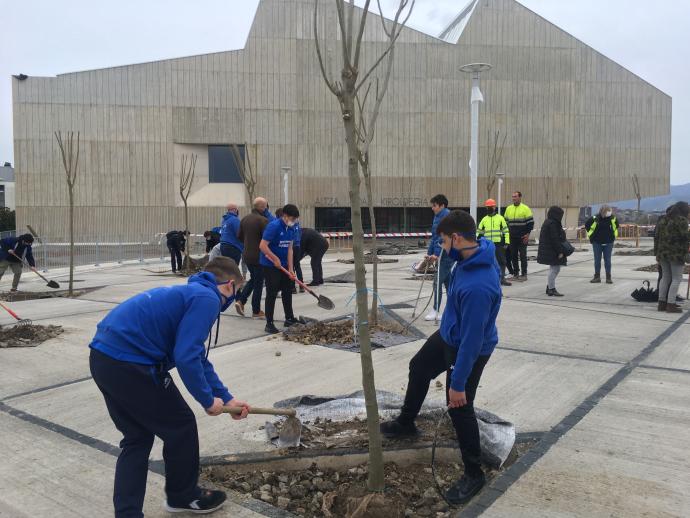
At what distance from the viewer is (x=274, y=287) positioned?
24.0 ft

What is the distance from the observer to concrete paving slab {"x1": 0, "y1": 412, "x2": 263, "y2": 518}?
9.77ft

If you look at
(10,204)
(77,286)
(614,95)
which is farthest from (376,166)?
(10,204)

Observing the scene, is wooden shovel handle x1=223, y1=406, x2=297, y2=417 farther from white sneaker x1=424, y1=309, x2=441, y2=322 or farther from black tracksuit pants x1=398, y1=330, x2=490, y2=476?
white sneaker x1=424, y1=309, x2=441, y2=322

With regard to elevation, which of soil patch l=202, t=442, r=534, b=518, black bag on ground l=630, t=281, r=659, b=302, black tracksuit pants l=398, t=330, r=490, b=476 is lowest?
soil patch l=202, t=442, r=534, b=518

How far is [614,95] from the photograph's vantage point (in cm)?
3653

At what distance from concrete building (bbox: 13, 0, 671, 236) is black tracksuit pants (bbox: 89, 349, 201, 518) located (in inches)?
1247

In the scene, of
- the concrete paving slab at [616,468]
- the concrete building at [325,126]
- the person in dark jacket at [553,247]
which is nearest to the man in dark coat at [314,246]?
the person in dark jacket at [553,247]

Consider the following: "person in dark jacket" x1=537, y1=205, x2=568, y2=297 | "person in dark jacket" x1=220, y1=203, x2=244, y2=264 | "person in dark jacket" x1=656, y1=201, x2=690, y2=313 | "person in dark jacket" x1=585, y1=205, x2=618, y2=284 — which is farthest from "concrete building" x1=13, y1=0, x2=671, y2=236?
"person in dark jacket" x1=656, y1=201, x2=690, y2=313

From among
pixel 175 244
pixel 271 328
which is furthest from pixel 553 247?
pixel 175 244

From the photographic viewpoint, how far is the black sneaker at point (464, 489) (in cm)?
296

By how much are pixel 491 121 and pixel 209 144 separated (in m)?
16.9

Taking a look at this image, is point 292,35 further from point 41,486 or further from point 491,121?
point 41,486

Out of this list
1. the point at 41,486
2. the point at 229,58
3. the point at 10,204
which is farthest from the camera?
the point at 10,204

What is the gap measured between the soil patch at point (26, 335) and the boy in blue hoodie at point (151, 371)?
457cm
